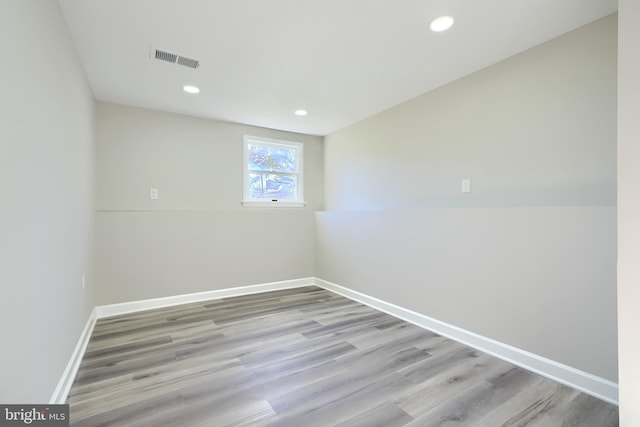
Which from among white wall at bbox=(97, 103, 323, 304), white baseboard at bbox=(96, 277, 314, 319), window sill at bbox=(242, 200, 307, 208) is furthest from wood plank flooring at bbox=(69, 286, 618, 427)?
window sill at bbox=(242, 200, 307, 208)

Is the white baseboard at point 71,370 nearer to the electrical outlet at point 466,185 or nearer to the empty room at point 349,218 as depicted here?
the empty room at point 349,218

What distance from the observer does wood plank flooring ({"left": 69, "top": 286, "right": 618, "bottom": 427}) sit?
1599mm

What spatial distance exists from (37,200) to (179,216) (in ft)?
7.47

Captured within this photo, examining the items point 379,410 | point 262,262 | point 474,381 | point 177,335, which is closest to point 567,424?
point 474,381

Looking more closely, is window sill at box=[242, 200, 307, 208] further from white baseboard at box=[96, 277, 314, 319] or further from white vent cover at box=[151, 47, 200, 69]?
white vent cover at box=[151, 47, 200, 69]

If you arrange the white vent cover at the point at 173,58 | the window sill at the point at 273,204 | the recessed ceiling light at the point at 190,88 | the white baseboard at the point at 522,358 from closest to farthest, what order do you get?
the white baseboard at the point at 522,358 → the white vent cover at the point at 173,58 → the recessed ceiling light at the point at 190,88 → the window sill at the point at 273,204

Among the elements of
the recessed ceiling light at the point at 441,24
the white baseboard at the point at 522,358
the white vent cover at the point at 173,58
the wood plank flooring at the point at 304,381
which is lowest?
the wood plank flooring at the point at 304,381

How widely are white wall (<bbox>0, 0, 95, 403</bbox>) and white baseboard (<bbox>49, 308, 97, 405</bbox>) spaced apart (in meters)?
0.07

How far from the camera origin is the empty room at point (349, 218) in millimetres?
1375

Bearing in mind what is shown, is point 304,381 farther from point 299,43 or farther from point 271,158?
point 271,158

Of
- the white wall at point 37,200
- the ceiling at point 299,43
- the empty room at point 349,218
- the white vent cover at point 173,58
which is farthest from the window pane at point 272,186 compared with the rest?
the white wall at point 37,200
